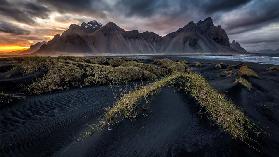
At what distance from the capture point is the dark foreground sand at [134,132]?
1015 cm

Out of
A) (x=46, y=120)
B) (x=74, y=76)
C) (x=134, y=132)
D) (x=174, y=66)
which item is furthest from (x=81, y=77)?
(x=174, y=66)

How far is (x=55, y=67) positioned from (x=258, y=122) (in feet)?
76.7

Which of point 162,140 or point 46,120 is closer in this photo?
point 162,140

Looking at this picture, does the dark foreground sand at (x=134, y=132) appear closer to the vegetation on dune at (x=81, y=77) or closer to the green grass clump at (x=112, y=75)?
the vegetation on dune at (x=81, y=77)

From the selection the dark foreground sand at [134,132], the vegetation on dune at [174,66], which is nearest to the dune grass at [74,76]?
the dark foreground sand at [134,132]

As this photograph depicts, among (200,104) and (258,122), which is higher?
(200,104)

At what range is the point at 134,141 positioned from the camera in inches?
421

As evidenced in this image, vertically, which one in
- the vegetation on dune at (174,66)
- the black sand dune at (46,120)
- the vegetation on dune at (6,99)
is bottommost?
the vegetation on dune at (174,66)

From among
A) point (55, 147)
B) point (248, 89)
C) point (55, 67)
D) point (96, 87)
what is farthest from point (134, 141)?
point (55, 67)

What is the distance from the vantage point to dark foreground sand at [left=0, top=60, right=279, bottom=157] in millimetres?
10148

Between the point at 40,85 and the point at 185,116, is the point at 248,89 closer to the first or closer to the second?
the point at 185,116

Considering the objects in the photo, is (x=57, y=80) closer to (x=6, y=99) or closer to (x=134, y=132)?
(x=6, y=99)

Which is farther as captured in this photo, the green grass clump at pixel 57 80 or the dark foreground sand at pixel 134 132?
the green grass clump at pixel 57 80

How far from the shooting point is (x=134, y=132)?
11.4m
